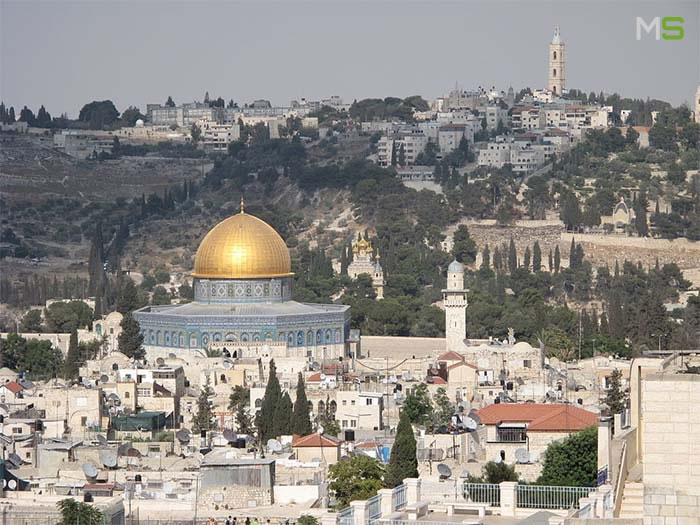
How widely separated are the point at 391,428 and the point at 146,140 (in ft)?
252

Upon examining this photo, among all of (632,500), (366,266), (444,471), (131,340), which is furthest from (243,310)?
(632,500)

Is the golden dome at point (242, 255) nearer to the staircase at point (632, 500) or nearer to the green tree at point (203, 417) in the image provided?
the green tree at point (203, 417)

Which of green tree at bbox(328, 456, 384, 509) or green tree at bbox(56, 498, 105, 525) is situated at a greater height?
green tree at bbox(56, 498, 105, 525)

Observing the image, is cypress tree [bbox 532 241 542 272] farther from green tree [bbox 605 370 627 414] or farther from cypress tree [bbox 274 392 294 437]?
cypress tree [bbox 274 392 294 437]

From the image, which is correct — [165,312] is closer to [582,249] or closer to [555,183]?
[582,249]

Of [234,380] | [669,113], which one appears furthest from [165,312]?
[669,113]

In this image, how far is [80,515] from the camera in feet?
64.4

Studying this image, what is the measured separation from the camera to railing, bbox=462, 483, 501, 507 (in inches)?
683

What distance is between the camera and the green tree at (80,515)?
63.8 ft

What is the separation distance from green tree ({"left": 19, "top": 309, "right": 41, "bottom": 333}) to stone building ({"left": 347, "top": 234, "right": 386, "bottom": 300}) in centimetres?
807

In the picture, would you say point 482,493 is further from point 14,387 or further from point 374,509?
point 14,387

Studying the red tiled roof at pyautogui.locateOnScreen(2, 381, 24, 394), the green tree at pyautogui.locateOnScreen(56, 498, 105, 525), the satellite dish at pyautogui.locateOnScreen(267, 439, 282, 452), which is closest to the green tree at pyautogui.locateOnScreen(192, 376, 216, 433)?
the red tiled roof at pyautogui.locateOnScreen(2, 381, 24, 394)

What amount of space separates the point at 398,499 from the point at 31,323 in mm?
38132

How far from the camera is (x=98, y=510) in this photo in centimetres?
2008
